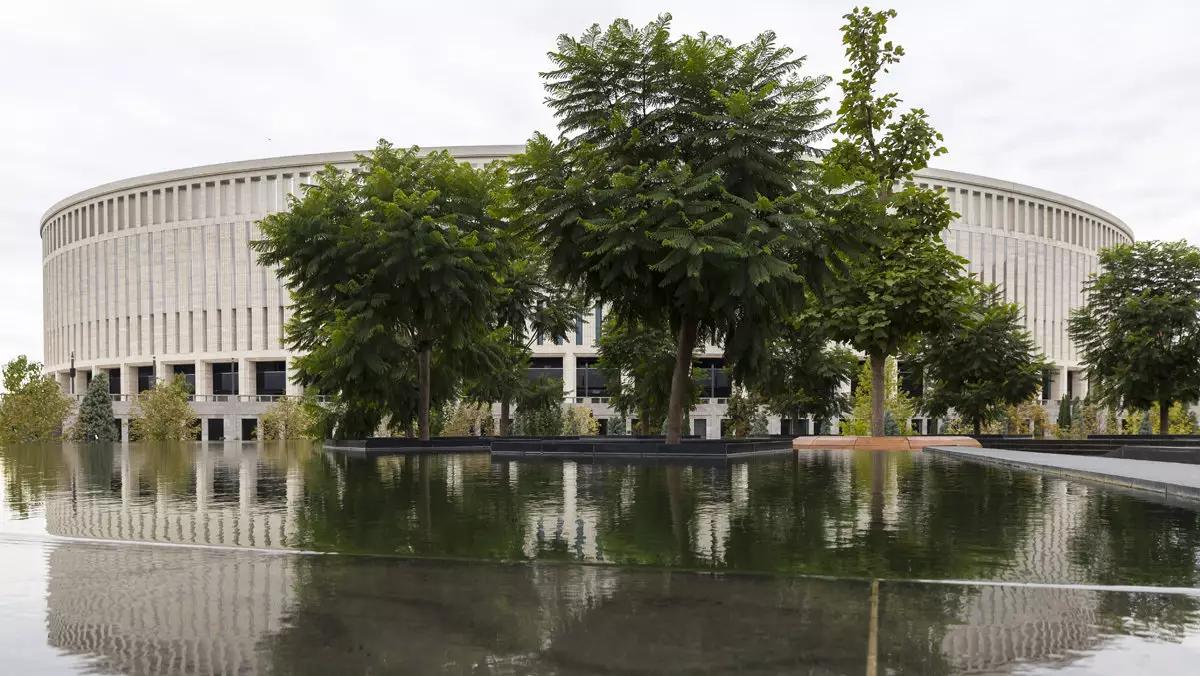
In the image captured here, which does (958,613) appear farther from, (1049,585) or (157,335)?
(157,335)

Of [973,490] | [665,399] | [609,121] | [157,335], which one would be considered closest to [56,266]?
[157,335]

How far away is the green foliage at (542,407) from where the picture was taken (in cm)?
4284

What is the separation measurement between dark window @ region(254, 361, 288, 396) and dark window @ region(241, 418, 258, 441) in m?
4.00

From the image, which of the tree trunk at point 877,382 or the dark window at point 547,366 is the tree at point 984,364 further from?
the dark window at point 547,366

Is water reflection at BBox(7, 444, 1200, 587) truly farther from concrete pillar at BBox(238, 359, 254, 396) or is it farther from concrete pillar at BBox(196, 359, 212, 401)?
concrete pillar at BBox(196, 359, 212, 401)

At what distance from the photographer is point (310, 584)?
625cm

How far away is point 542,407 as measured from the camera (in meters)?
43.9

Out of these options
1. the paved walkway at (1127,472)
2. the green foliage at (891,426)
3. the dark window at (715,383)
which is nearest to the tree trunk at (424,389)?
the paved walkway at (1127,472)

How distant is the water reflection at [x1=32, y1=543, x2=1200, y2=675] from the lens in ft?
14.6

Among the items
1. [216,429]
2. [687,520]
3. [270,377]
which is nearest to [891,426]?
[687,520]

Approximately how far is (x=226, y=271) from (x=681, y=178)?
77979 mm

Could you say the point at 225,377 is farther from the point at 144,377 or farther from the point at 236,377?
the point at 144,377

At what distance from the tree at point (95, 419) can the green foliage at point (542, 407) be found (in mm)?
32323

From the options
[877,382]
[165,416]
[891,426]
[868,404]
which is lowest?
[891,426]
